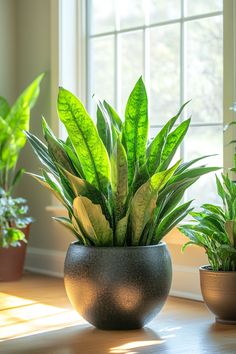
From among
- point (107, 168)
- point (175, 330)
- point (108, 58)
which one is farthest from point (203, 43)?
point (175, 330)

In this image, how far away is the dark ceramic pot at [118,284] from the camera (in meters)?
3.04

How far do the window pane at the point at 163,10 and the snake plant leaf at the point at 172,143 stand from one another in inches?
47.8

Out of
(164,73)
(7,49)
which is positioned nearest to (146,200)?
(164,73)

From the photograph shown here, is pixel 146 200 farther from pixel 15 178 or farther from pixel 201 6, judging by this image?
pixel 15 178

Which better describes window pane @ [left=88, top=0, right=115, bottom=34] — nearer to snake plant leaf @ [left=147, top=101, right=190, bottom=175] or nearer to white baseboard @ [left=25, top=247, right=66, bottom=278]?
white baseboard @ [left=25, top=247, right=66, bottom=278]

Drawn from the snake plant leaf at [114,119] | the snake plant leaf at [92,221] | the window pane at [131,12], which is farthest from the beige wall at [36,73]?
the snake plant leaf at [92,221]

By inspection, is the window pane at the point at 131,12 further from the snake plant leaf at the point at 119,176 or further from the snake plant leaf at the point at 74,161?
the snake plant leaf at the point at 119,176

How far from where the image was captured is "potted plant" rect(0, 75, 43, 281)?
4.56 metres

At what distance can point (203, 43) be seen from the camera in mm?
4059

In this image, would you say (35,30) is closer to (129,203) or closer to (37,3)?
(37,3)

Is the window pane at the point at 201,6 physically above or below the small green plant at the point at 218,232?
above

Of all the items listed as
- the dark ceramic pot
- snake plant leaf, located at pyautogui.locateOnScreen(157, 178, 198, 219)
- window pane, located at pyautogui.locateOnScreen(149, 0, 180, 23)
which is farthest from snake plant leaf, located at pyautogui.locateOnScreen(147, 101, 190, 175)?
window pane, located at pyautogui.locateOnScreen(149, 0, 180, 23)

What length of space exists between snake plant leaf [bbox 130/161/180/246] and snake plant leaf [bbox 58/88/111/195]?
0.21 m

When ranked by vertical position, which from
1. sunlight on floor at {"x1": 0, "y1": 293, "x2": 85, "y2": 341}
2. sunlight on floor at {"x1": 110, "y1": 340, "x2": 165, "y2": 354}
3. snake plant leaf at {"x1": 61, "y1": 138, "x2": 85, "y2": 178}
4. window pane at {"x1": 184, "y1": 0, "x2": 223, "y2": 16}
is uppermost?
window pane at {"x1": 184, "y1": 0, "x2": 223, "y2": 16}
